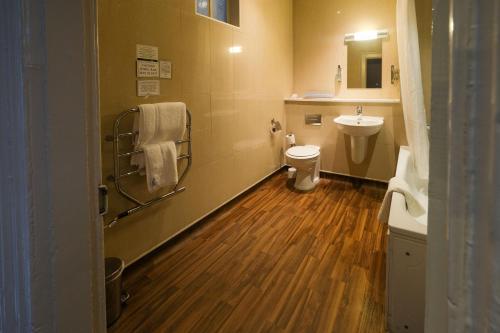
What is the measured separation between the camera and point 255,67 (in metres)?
3.46

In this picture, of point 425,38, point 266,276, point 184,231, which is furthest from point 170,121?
point 425,38

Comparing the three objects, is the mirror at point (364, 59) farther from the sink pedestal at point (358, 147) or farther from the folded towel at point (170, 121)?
the folded towel at point (170, 121)

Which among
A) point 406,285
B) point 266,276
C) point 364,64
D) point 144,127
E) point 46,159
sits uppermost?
point 364,64

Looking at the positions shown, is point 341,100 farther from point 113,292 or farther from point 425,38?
point 113,292

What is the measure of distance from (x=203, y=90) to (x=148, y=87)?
63cm

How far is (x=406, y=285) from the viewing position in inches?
57.4

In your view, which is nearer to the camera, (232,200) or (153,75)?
(153,75)

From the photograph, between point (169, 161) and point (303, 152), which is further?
point (303, 152)

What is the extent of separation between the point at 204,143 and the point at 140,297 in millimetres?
1351

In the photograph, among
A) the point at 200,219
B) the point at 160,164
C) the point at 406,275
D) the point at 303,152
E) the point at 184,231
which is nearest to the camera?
the point at 406,275

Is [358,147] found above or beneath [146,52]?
beneath

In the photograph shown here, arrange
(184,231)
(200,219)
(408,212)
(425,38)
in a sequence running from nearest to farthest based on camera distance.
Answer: (408,212) → (184,231) → (200,219) → (425,38)

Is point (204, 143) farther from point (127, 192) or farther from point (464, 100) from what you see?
point (464, 100)

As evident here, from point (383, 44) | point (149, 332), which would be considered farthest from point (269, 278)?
point (383, 44)
